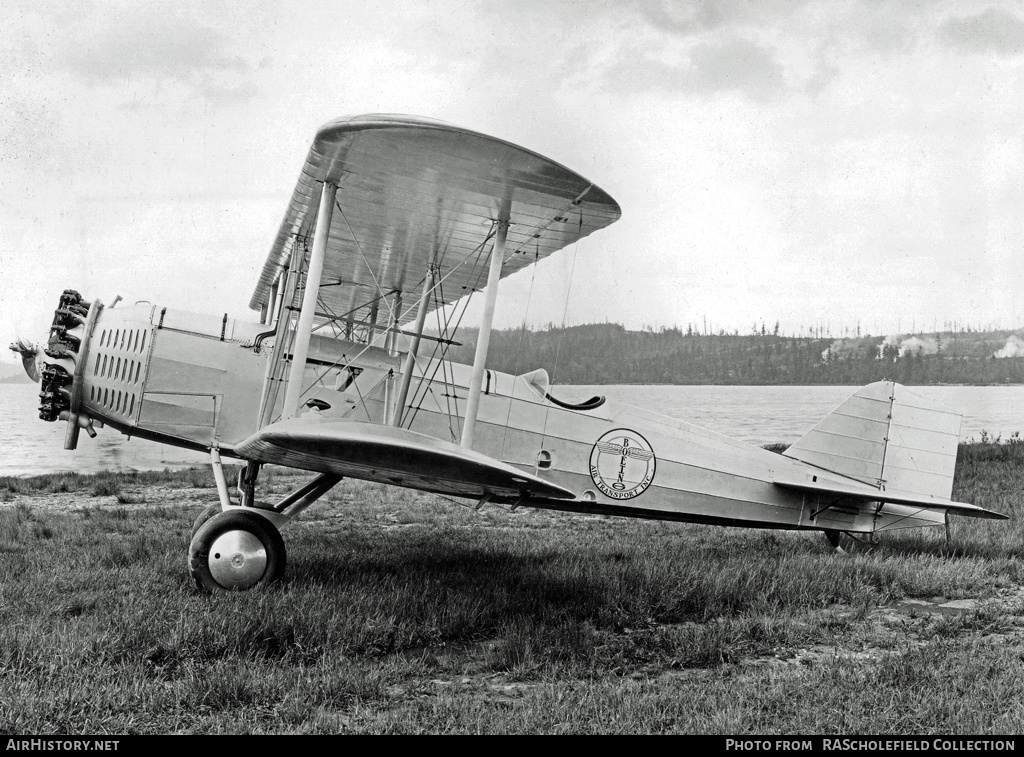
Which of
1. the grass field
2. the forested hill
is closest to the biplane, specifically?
the grass field

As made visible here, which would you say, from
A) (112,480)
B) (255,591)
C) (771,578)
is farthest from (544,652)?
(112,480)

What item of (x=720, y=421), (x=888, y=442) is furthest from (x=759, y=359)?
(x=888, y=442)

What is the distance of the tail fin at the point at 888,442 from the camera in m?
6.49

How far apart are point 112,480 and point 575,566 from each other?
10394 mm

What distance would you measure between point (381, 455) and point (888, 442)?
512 centimetres

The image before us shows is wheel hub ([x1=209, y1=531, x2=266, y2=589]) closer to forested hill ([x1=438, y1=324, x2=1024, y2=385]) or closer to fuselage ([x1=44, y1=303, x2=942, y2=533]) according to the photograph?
fuselage ([x1=44, y1=303, x2=942, y2=533])

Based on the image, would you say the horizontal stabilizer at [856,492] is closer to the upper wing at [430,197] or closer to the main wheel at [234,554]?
the upper wing at [430,197]

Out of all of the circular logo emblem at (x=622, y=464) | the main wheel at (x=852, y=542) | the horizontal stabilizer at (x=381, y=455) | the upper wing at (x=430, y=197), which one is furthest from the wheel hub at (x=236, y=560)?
the main wheel at (x=852, y=542)

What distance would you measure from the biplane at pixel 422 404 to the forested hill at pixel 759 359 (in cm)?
A: 2543

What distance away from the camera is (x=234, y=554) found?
4305 millimetres

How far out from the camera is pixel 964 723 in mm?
2746

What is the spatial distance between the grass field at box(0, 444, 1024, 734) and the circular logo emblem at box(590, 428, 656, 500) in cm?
63

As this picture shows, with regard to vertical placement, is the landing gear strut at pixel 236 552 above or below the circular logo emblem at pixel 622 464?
below
